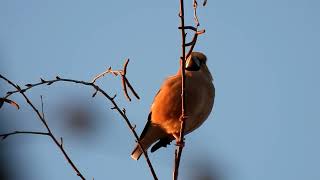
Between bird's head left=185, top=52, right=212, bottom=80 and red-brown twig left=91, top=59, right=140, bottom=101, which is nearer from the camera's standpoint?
red-brown twig left=91, top=59, right=140, bottom=101

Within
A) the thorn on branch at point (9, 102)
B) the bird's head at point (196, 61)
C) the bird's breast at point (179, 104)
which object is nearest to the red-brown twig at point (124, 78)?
the thorn on branch at point (9, 102)

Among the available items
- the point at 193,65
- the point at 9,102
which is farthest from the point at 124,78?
the point at 193,65

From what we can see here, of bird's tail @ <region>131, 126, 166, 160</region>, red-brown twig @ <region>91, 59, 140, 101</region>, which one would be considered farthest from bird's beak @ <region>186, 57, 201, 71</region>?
red-brown twig @ <region>91, 59, 140, 101</region>

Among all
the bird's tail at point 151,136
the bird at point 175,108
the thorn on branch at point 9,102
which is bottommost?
the bird's tail at point 151,136

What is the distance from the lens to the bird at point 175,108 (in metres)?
4.54

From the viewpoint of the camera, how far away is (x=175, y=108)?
14.9 feet

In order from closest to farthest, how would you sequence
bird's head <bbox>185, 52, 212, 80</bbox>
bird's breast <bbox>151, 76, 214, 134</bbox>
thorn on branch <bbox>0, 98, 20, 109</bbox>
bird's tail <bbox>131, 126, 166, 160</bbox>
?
thorn on branch <bbox>0, 98, 20, 109</bbox>, bird's breast <bbox>151, 76, 214, 134</bbox>, bird's tail <bbox>131, 126, 166, 160</bbox>, bird's head <bbox>185, 52, 212, 80</bbox>

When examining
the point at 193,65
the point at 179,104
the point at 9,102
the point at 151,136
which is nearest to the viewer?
the point at 9,102

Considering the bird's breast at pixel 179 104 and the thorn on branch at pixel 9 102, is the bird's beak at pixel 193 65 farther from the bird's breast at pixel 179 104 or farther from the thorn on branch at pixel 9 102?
the thorn on branch at pixel 9 102

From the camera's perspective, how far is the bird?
4543mm

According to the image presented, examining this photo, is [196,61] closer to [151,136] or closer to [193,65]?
[193,65]

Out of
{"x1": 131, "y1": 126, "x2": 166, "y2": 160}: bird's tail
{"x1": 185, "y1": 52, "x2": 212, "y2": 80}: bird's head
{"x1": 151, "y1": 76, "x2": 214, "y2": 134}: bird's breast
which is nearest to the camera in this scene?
{"x1": 151, "y1": 76, "x2": 214, "y2": 134}: bird's breast

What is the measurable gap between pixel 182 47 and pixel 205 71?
3.12 metres

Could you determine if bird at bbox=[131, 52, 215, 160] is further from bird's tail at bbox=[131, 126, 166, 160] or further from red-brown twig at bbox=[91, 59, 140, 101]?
red-brown twig at bbox=[91, 59, 140, 101]
